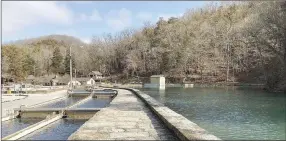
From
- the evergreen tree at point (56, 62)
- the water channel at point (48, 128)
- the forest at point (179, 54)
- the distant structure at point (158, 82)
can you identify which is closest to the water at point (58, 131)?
the water channel at point (48, 128)

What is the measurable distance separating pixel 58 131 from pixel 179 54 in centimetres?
6647

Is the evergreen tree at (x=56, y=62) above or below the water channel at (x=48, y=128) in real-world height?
above

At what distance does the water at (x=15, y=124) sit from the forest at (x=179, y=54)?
122 feet

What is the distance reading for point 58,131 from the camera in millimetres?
17828

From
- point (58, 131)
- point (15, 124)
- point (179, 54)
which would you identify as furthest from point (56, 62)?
point (58, 131)

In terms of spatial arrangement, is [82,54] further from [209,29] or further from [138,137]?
[138,137]

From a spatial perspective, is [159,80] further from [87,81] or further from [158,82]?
[87,81]

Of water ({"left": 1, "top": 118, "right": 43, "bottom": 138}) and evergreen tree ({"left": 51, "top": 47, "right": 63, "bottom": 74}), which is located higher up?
evergreen tree ({"left": 51, "top": 47, "right": 63, "bottom": 74})

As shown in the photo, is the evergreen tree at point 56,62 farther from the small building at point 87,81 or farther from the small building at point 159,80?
the small building at point 159,80

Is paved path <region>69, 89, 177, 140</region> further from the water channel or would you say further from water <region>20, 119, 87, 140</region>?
the water channel

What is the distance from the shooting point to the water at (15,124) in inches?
714

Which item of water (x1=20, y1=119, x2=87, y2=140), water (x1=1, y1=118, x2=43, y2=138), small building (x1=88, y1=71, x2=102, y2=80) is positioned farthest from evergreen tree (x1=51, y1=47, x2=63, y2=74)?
water (x1=20, y1=119, x2=87, y2=140)

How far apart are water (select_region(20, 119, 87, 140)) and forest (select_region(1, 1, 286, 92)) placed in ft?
119

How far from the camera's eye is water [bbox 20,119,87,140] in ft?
52.6
